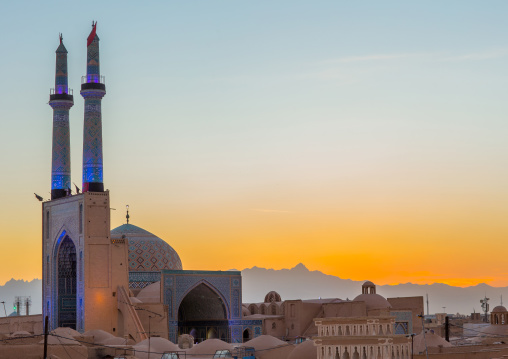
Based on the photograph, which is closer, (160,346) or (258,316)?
(160,346)

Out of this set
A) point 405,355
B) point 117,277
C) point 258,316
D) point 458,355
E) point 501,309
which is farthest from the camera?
point 258,316

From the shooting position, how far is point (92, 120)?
42.8 metres

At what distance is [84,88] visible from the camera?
43125 millimetres

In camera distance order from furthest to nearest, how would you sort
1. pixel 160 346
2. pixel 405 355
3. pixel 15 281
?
pixel 15 281 < pixel 160 346 < pixel 405 355

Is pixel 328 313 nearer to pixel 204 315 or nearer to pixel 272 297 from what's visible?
pixel 204 315

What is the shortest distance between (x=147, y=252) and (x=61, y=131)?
320 inches

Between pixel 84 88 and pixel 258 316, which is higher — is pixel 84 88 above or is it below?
above

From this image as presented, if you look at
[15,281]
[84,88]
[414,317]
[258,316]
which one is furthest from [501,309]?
[15,281]

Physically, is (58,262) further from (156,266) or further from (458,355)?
(458,355)

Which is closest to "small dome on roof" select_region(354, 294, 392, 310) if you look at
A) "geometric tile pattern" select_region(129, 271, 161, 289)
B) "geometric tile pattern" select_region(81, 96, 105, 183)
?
"geometric tile pattern" select_region(129, 271, 161, 289)

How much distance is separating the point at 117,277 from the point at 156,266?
7585mm

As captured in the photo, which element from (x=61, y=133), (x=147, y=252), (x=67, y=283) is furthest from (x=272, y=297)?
(x=61, y=133)

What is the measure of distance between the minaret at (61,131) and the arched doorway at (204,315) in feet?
26.8

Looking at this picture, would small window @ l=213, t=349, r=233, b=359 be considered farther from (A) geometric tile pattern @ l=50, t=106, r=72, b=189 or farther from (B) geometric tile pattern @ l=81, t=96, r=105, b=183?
(A) geometric tile pattern @ l=50, t=106, r=72, b=189
